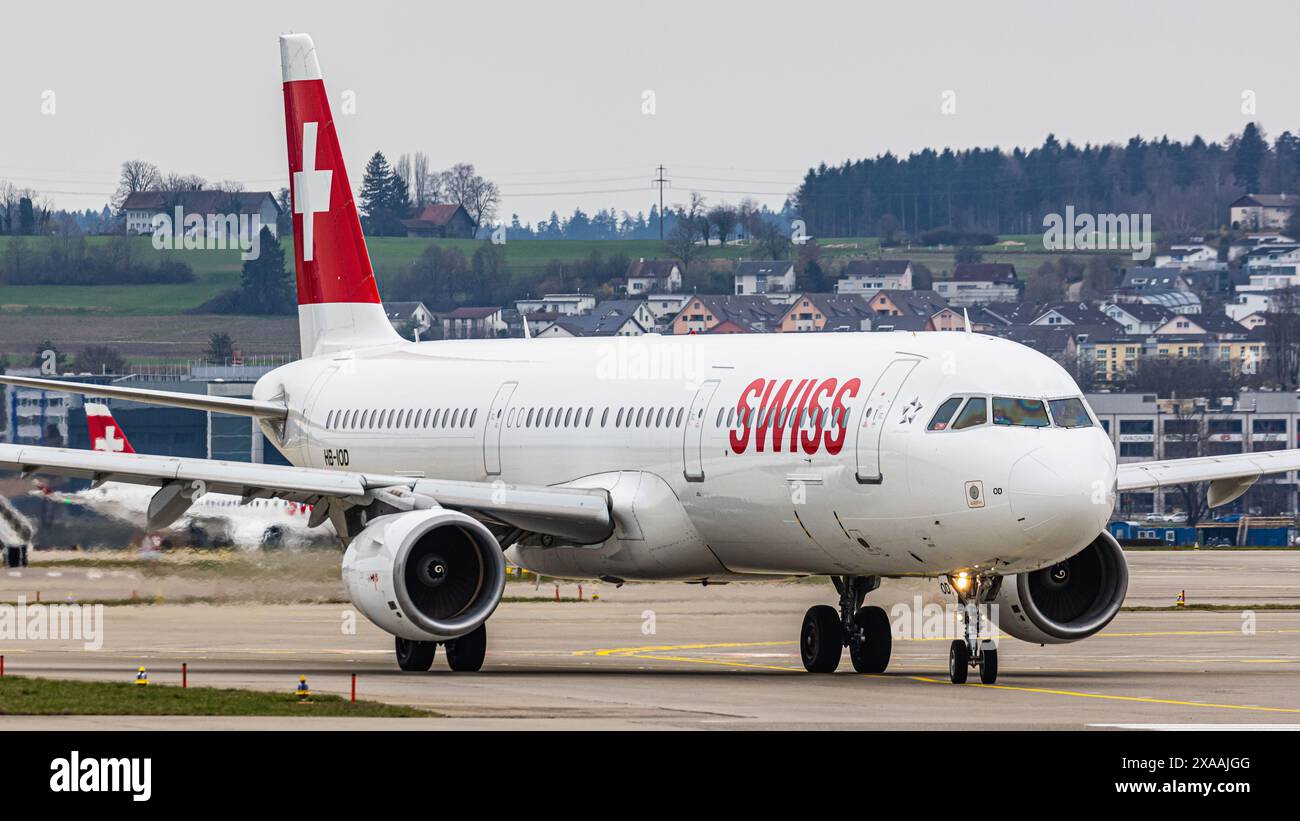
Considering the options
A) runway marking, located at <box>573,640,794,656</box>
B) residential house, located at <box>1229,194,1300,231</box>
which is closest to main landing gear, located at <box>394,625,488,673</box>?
runway marking, located at <box>573,640,794,656</box>

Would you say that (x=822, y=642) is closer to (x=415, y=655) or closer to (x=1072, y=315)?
(x=415, y=655)

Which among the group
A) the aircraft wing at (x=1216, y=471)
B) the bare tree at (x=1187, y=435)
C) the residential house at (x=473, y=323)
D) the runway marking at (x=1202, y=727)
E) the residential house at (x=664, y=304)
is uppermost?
the residential house at (x=664, y=304)

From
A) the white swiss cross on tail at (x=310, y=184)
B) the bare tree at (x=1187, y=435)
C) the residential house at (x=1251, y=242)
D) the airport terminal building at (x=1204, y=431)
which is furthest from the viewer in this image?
the residential house at (x=1251, y=242)

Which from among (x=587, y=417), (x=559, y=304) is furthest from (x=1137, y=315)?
(x=587, y=417)

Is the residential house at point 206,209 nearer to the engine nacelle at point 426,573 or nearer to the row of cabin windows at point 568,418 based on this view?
the row of cabin windows at point 568,418

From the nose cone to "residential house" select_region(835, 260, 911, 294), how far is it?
3957 inches

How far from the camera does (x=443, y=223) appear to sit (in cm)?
12331

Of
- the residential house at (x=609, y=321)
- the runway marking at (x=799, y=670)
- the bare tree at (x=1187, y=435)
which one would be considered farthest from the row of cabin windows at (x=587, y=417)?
the bare tree at (x=1187, y=435)

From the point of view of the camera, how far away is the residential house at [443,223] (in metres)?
121

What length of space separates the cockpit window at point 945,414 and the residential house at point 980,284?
347ft

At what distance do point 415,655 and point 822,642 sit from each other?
17.2ft

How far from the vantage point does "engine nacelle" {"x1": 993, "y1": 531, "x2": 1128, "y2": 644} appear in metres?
27.9
